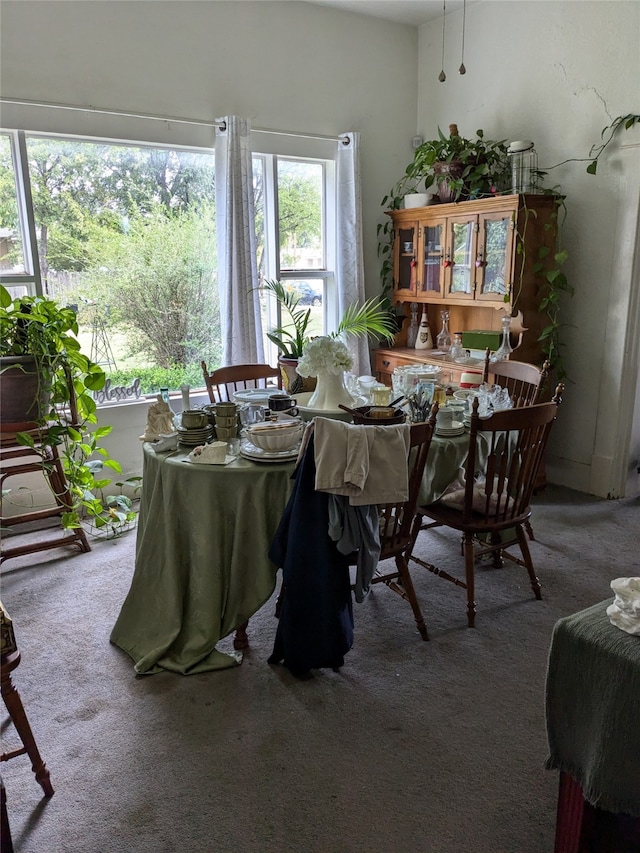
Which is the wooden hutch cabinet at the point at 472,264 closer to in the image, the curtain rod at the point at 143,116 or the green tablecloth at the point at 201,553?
the curtain rod at the point at 143,116

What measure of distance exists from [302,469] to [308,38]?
341 cm

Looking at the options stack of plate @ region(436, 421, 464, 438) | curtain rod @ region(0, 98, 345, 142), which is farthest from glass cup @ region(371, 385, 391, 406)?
curtain rod @ region(0, 98, 345, 142)

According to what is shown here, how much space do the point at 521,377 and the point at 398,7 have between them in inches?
111

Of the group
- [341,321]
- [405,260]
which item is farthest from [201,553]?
[405,260]

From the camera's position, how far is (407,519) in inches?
92.0

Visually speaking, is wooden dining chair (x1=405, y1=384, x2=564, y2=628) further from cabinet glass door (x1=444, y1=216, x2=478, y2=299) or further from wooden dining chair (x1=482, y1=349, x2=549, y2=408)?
cabinet glass door (x1=444, y1=216, x2=478, y2=299)

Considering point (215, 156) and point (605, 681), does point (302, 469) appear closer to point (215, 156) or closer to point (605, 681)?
point (605, 681)

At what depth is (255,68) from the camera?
157 inches

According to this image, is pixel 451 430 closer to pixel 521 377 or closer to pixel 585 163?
pixel 521 377

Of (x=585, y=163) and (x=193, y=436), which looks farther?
(x=585, y=163)

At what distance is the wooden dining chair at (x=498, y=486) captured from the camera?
237 centimetres

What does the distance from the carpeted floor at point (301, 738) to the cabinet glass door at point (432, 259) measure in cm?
226

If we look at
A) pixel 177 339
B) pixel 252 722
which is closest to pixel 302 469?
pixel 252 722

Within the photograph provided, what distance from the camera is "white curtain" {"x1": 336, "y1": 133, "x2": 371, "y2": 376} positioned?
14.5 ft
